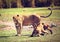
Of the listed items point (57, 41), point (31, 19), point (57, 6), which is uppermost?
point (57, 6)

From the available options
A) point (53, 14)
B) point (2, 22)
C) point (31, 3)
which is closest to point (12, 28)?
point (2, 22)

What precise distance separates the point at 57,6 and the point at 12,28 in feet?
2.85

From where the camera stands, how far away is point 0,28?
7.14ft

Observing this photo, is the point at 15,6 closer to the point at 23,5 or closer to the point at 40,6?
the point at 23,5

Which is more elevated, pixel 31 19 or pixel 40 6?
pixel 40 6

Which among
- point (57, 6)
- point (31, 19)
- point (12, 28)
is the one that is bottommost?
point (12, 28)

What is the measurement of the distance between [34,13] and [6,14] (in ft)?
1.60

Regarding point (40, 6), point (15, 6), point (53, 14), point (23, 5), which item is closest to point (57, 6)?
point (53, 14)

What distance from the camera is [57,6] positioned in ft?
7.13

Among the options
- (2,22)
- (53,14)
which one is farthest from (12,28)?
(53,14)

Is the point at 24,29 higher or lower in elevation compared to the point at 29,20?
lower

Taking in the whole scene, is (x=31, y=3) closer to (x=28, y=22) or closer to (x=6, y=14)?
(x=28, y=22)

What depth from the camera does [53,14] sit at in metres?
2.18

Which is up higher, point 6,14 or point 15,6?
point 15,6
